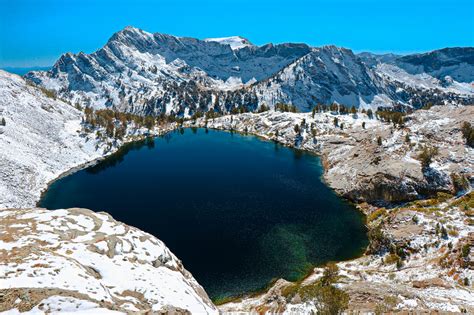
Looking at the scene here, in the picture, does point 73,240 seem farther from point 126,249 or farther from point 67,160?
point 67,160

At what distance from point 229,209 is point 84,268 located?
54.0m

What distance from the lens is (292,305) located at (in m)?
38.7

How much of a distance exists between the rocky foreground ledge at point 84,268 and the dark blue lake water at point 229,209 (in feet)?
52.4

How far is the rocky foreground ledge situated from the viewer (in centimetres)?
2391

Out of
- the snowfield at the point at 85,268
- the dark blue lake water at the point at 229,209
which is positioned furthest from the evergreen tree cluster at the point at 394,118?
the snowfield at the point at 85,268

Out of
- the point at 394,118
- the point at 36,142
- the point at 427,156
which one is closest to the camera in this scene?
the point at 427,156

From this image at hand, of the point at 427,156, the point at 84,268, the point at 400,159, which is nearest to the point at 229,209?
the point at 84,268

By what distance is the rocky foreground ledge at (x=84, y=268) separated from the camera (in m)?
23.9

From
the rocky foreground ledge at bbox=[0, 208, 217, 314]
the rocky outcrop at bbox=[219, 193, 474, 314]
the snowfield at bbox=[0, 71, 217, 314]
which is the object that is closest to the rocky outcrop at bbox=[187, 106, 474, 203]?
the rocky outcrop at bbox=[219, 193, 474, 314]

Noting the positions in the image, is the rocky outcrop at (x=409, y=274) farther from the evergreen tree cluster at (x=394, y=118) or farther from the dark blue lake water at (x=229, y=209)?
the evergreen tree cluster at (x=394, y=118)

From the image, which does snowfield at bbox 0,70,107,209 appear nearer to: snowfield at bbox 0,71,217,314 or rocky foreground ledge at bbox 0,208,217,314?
snowfield at bbox 0,71,217,314

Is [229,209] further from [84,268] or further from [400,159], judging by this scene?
[400,159]

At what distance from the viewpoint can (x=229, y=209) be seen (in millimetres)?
83000

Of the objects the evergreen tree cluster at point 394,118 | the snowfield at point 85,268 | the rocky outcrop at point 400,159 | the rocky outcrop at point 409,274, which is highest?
the evergreen tree cluster at point 394,118
